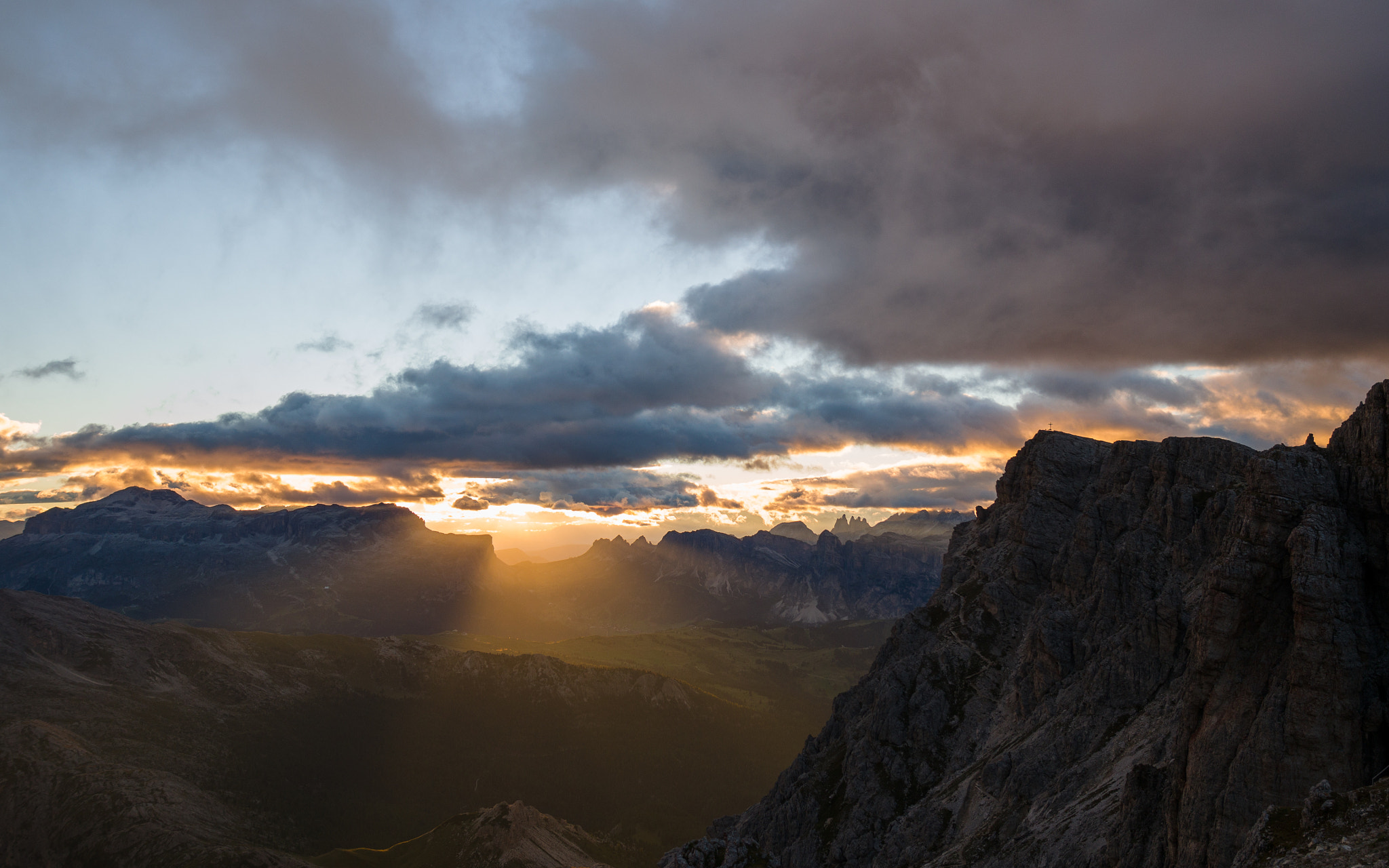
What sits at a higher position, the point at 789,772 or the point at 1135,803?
the point at 1135,803

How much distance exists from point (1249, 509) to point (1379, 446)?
36.0ft

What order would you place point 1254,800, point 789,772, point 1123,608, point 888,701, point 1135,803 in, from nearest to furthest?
point 1254,800, point 1135,803, point 1123,608, point 888,701, point 789,772

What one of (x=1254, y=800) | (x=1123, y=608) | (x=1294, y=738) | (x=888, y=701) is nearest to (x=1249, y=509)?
(x=1294, y=738)

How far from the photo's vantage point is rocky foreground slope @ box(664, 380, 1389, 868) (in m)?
60.1

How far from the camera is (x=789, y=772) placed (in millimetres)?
191375

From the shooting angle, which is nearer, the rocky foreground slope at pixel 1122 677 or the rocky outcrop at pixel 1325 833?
the rocky outcrop at pixel 1325 833

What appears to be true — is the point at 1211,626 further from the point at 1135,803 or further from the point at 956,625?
the point at 956,625

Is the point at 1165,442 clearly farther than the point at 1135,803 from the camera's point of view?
Yes

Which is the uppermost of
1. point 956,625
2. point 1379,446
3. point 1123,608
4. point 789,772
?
point 1379,446

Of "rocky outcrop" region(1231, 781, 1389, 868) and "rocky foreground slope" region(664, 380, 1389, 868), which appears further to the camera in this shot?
"rocky foreground slope" region(664, 380, 1389, 868)

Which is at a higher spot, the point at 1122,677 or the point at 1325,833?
the point at 1325,833

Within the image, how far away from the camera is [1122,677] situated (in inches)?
4382

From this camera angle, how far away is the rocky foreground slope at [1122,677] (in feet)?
197

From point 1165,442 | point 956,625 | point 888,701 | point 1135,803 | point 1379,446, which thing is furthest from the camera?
point 956,625
